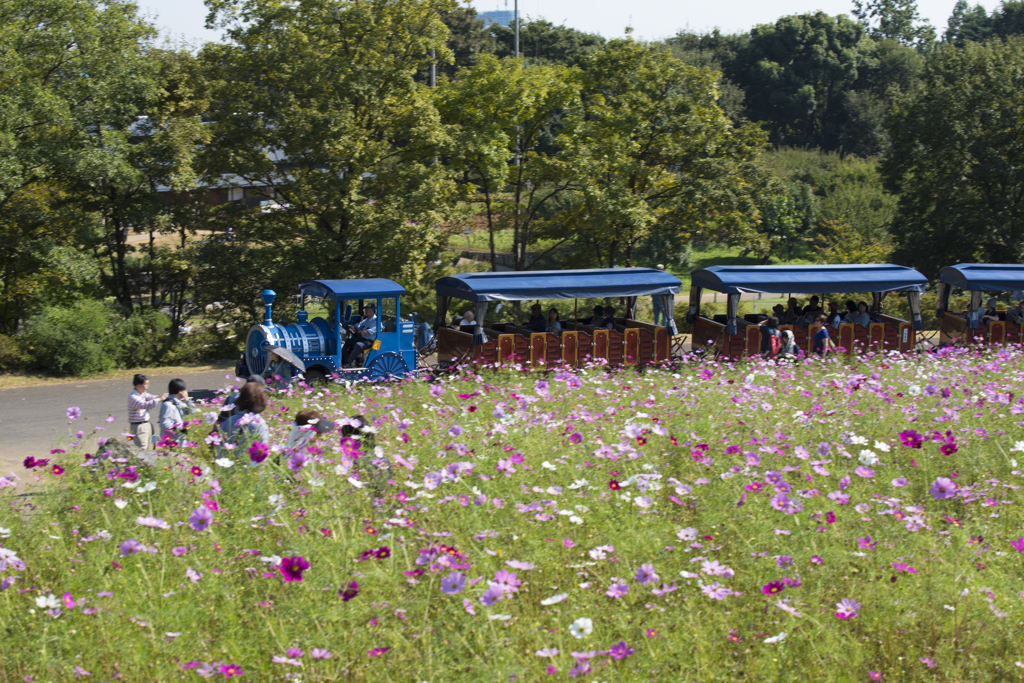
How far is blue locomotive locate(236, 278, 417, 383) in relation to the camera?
1602cm

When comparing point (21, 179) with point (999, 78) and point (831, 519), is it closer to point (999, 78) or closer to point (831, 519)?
point (831, 519)

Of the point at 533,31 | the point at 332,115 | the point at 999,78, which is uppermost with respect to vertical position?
the point at 533,31

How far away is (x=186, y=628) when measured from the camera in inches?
203

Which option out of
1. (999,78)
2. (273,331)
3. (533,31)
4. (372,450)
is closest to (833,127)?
(533,31)

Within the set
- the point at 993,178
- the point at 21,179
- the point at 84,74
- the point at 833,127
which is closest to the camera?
the point at 21,179

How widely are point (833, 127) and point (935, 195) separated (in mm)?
40959

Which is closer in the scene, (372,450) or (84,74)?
(372,450)

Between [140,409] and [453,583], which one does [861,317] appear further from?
[453,583]

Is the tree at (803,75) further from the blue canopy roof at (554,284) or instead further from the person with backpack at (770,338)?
the blue canopy roof at (554,284)

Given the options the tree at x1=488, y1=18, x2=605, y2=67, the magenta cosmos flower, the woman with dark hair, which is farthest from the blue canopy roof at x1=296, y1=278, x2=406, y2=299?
the tree at x1=488, y1=18, x2=605, y2=67

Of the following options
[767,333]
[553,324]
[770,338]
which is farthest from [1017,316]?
[553,324]

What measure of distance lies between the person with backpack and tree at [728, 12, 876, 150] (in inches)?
2172

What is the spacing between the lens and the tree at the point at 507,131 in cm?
2447

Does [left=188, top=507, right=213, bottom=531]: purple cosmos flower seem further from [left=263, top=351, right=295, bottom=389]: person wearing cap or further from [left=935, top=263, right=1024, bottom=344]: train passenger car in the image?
[left=935, top=263, right=1024, bottom=344]: train passenger car
